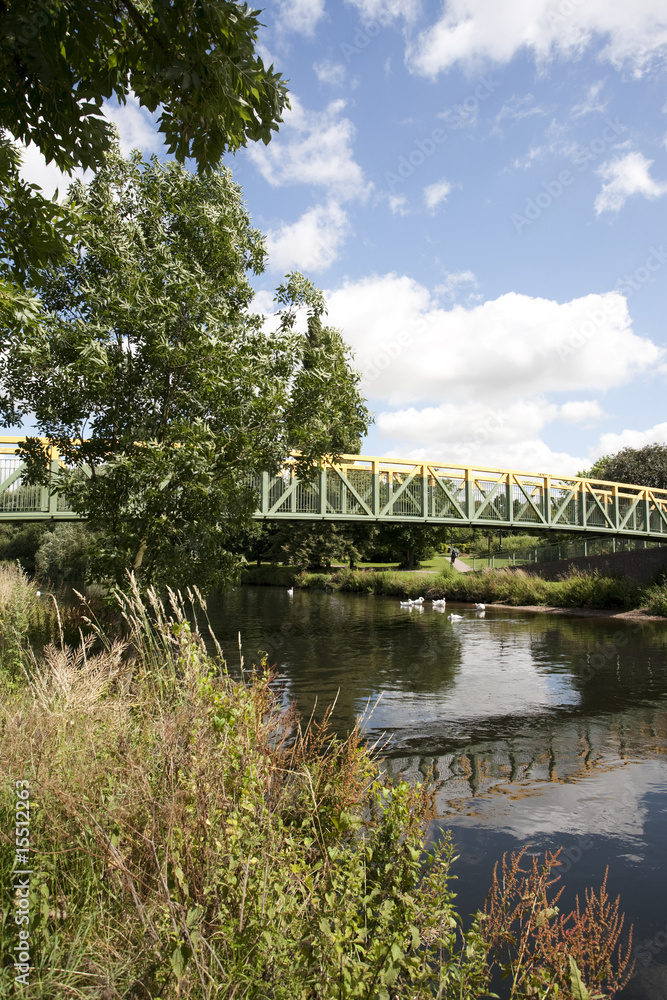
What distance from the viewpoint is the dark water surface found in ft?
19.2

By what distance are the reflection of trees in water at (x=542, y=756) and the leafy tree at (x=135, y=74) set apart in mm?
6472

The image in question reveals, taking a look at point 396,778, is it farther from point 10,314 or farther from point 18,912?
point 10,314

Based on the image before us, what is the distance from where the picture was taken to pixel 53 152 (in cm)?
423

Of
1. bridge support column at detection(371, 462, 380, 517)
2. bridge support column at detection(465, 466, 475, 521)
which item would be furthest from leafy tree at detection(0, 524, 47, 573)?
bridge support column at detection(465, 466, 475, 521)

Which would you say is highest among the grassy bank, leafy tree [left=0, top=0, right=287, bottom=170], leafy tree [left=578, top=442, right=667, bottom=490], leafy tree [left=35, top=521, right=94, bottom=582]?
leafy tree [left=578, top=442, right=667, bottom=490]

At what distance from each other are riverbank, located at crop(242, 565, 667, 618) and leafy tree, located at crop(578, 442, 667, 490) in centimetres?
1982

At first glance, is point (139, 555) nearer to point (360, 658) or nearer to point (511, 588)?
point (360, 658)

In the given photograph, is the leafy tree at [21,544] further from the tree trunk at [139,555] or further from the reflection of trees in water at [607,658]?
the tree trunk at [139,555]

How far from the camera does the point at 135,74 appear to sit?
158 inches

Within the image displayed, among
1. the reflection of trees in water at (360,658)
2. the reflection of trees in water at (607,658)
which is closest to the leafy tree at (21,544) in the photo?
the reflection of trees in water at (360,658)

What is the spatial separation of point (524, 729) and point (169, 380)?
8.23 meters

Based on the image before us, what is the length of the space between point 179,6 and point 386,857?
15.9 feet

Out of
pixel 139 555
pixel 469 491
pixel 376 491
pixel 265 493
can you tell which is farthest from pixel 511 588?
pixel 139 555

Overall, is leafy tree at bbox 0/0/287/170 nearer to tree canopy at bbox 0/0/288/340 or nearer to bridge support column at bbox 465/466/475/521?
tree canopy at bbox 0/0/288/340
